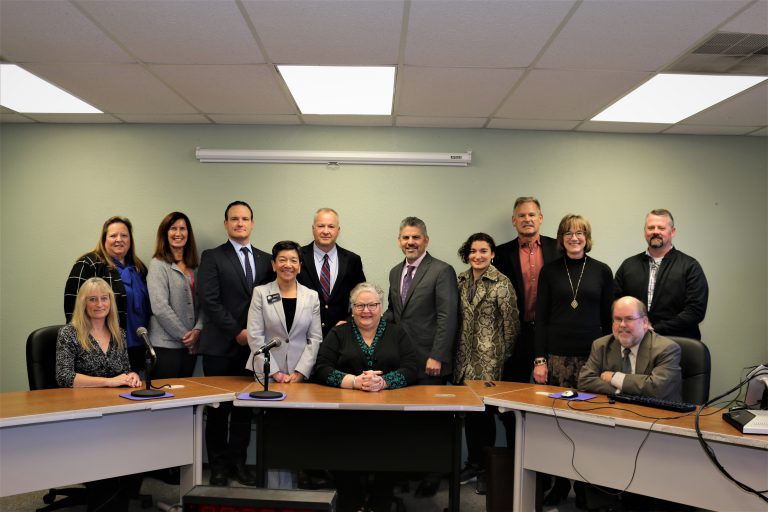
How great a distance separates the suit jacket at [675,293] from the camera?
3932 mm

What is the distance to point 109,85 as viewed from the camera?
3.86m

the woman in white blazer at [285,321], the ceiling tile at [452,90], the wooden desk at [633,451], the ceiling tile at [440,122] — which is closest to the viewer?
the wooden desk at [633,451]

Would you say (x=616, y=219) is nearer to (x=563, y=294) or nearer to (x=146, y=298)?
(x=563, y=294)

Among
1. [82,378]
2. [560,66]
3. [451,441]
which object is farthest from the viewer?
[560,66]

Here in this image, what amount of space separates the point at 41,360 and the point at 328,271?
180 cm

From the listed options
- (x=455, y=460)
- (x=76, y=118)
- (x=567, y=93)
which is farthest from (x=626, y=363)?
(x=76, y=118)

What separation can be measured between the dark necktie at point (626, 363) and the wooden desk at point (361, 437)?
2.69 feet

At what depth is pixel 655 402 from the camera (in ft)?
8.85

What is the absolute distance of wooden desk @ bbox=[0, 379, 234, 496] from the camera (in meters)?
2.45

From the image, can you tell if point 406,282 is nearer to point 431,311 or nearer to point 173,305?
point 431,311

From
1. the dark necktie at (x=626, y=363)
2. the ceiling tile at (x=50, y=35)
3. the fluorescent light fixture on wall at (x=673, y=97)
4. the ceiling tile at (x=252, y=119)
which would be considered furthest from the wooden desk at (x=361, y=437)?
the ceiling tile at (x=252, y=119)

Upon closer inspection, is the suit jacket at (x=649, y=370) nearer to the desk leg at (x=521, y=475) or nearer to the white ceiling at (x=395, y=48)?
the desk leg at (x=521, y=475)

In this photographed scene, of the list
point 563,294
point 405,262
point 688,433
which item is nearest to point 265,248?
point 405,262

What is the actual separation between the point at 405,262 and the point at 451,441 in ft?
4.75
